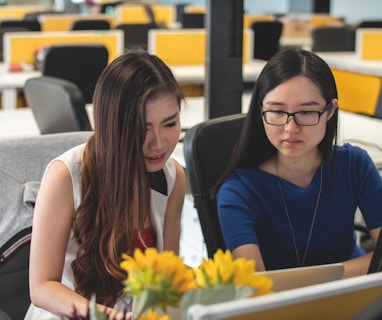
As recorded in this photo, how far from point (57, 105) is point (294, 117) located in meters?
1.01

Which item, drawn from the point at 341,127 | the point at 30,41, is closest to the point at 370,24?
the point at 30,41

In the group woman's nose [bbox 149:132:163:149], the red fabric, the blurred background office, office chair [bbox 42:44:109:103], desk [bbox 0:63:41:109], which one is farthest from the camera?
the blurred background office

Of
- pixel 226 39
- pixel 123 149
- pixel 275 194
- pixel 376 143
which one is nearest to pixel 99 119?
pixel 123 149

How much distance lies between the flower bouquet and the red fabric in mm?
780

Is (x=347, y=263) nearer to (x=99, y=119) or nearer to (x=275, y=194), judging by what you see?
(x=275, y=194)

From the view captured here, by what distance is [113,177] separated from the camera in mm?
1536

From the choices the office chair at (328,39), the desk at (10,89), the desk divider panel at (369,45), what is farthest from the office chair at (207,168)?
the office chair at (328,39)

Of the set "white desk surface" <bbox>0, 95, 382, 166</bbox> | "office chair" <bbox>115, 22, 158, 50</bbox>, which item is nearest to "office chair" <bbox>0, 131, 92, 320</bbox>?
"white desk surface" <bbox>0, 95, 382, 166</bbox>

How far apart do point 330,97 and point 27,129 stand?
5.57ft

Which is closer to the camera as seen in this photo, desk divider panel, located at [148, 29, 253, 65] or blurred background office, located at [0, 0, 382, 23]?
desk divider panel, located at [148, 29, 253, 65]

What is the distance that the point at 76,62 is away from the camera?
4.48m

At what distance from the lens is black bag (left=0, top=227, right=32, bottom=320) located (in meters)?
1.73

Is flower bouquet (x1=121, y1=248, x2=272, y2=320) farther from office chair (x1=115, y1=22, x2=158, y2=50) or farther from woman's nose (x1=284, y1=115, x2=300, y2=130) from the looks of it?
office chair (x1=115, y1=22, x2=158, y2=50)

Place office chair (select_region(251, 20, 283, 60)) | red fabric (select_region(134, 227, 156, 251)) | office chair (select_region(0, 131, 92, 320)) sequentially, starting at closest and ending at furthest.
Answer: red fabric (select_region(134, 227, 156, 251)) → office chair (select_region(0, 131, 92, 320)) → office chair (select_region(251, 20, 283, 60))
